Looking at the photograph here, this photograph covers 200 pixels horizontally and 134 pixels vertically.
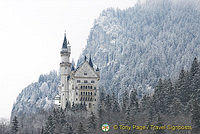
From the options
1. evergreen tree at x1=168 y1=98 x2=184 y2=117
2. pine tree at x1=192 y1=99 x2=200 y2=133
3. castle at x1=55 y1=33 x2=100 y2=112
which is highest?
castle at x1=55 y1=33 x2=100 y2=112

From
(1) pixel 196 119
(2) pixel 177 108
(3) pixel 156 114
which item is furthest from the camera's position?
(3) pixel 156 114

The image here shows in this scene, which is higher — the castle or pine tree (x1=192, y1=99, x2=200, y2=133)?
the castle

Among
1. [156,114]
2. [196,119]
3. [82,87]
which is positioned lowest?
[196,119]

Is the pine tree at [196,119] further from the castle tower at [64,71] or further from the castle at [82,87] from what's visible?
the castle tower at [64,71]

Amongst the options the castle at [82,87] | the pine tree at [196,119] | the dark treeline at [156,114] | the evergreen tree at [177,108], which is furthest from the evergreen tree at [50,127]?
the pine tree at [196,119]

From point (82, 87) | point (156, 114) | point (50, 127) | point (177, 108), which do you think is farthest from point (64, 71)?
point (177, 108)

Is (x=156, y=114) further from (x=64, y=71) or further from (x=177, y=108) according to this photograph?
(x=64, y=71)

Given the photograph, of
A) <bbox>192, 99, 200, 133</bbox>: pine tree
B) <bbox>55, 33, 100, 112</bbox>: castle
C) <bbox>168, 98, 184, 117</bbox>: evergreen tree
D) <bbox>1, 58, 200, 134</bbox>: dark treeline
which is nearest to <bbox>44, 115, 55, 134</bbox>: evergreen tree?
<bbox>1, 58, 200, 134</bbox>: dark treeline

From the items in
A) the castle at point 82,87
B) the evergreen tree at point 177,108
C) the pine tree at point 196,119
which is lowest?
the pine tree at point 196,119

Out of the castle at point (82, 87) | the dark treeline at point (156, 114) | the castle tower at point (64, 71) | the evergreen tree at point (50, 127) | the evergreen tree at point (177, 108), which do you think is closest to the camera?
the dark treeline at point (156, 114)

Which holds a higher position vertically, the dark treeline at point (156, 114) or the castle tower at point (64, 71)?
the castle tower at point (64, 71)

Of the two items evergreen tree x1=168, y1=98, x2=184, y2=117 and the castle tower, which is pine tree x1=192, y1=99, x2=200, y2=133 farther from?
the castle tower

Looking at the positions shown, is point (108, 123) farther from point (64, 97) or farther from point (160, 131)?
point (64, 97)

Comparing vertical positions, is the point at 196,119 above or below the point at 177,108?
below
